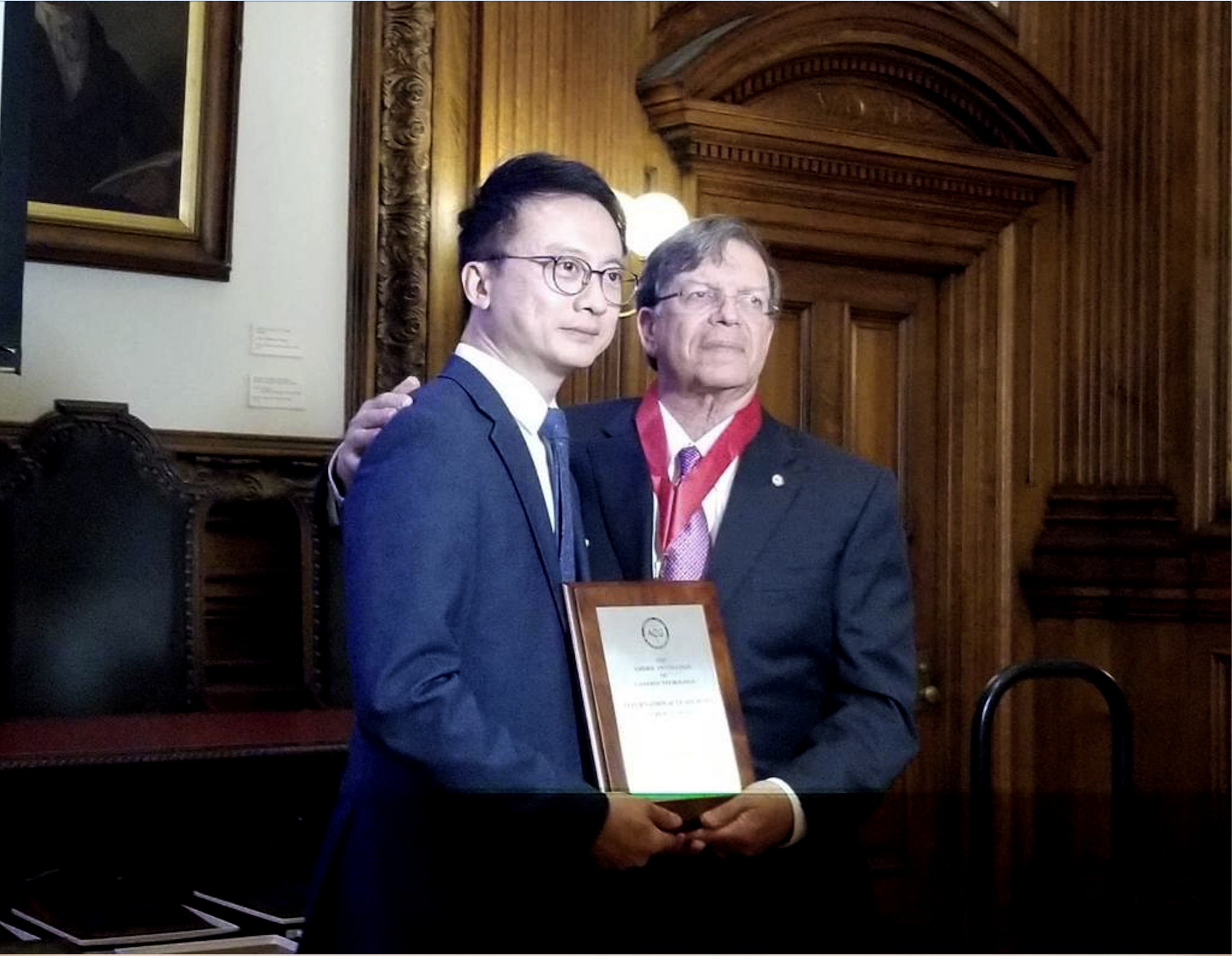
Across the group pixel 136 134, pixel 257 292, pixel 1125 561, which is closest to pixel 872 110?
pixel 1125 561

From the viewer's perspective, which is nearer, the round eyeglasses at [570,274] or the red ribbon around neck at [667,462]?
the round eyeglasses at [570,274]

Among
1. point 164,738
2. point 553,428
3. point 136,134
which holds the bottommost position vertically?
point 164,738

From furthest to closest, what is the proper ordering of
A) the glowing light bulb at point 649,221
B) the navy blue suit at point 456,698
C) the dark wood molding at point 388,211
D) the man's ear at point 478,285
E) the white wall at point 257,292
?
the dark wood molding at point 388,211 → the white wall at point 257,292 → the glowing light bulb at point 649,221 → the man's ear at point 478,285 → the navy blue suit at point 456,698

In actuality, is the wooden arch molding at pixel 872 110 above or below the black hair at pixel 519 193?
above

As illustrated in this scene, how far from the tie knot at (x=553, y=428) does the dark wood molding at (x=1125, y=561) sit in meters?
2.97

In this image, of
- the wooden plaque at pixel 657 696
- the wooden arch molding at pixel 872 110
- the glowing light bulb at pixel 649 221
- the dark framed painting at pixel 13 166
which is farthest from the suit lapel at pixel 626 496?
the wooden arch molding at pixel 872 110

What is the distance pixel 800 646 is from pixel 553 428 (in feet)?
1.03

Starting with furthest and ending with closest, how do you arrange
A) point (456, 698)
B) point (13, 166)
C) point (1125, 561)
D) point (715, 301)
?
1. point (1125, 561)
2. point (13, 166)
3. point (715, 301)
4. point (456, 698)

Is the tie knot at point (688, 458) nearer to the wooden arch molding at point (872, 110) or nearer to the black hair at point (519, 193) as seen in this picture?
the black hair at point (519, 193)

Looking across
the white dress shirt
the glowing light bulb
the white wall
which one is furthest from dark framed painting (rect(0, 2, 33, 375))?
the glowing light bulb

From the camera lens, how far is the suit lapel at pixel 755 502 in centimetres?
148

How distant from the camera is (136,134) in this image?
3258 millimetres

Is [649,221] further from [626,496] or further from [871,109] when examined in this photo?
[626,496]

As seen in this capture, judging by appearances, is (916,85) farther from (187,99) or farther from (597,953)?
(597,953)
